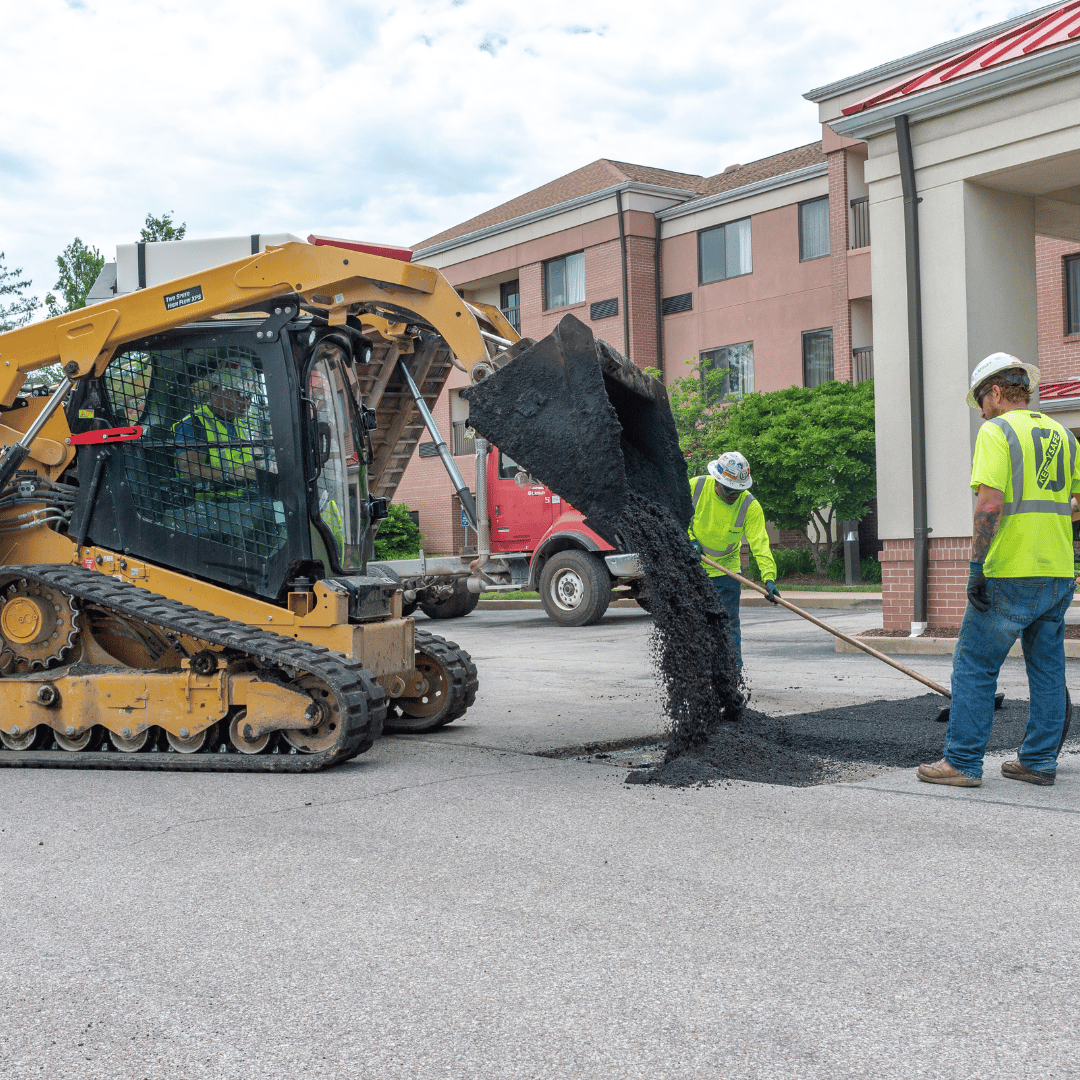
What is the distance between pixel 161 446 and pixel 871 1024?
583 centimetres

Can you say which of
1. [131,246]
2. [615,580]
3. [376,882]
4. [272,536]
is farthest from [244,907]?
[615,580]

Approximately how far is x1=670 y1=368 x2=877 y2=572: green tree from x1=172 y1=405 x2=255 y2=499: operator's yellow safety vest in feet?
54.3

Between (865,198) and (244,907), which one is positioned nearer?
(244,907)

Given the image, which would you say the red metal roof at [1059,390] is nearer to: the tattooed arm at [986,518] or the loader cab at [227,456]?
the tattooed arm at [986,518]

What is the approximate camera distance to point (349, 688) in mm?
6629

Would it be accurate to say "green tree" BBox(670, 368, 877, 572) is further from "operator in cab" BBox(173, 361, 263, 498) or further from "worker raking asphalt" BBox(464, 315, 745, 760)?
"operator in cab" BBox(173, 361, 263, 498)

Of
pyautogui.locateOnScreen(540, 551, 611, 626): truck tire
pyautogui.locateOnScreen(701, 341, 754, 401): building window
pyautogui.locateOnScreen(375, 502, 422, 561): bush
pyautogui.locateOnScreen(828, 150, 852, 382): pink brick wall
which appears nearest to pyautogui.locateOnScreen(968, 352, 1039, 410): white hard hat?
pyautogui.locateOnScreen(540, 551, 611, 626): truck tire

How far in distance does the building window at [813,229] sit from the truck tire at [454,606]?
14613mm

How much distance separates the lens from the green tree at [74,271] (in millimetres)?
33156

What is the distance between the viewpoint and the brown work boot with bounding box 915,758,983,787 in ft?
19.1

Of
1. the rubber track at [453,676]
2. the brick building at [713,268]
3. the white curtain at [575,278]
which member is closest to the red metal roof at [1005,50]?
the rubber track at [453,676]

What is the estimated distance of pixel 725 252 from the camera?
31125mm

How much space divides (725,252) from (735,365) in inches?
117

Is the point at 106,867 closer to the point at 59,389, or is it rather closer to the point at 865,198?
the point at 59,389
